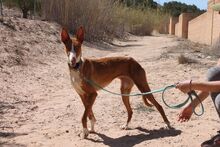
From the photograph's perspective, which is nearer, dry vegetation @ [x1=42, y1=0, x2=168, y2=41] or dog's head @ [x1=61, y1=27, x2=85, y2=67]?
dog's head @ [x1=61, y1=27, x2=85, y2=67]

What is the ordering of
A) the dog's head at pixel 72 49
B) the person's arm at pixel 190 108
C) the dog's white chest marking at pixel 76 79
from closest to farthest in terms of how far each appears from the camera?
1. the person's arm at pixel 190 108
2. the dog's head at pixel 72 49
3. the dog's white chest marking at pixel 76 79

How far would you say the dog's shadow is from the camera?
6.56 m

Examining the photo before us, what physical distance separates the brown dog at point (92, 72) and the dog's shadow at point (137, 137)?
247 mm

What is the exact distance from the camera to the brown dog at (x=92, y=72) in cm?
662

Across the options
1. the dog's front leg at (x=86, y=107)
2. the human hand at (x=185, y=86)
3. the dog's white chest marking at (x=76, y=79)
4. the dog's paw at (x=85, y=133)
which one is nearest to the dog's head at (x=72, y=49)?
the dog's white chest marking at (x=76, y=79)

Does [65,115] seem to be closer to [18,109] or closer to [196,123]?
[18,109]

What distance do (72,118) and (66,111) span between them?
533 mm

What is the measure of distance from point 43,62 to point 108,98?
5188mm

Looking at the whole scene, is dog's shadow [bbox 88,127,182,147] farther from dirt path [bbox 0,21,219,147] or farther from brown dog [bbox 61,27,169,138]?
brown dog [bbox 61,27,169,138]

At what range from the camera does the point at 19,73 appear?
11891mm

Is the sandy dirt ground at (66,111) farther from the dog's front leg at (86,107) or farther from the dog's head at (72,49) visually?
the dog's head at (72,49)

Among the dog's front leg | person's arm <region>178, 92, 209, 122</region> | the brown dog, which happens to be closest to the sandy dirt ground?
the dog's front leg

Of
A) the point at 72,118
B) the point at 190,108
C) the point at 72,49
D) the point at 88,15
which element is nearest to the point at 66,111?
the point at 72,118

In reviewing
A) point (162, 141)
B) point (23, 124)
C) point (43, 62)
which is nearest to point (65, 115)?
point (23, 124)
